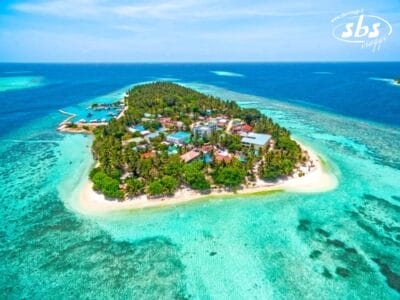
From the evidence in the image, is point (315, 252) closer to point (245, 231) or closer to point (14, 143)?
point (245, 231)

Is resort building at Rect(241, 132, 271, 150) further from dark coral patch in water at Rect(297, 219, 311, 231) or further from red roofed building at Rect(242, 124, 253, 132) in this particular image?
dark coral patch in water at Rect(297, 219, 311, 231)

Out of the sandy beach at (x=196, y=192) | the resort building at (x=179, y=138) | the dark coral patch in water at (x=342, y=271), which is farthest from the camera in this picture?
the resort building at (x=179, y=138)

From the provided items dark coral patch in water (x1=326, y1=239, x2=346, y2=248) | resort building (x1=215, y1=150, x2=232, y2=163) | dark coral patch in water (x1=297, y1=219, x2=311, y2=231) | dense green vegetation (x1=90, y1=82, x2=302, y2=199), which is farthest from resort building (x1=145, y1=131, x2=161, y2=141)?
dark coral patch in water (x1=326, y1=239, x2=346, y2=248)

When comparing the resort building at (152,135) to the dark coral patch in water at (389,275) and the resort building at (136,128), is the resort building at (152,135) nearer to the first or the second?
the resort building at (136,128)

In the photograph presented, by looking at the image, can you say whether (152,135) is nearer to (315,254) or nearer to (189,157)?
(189,157)

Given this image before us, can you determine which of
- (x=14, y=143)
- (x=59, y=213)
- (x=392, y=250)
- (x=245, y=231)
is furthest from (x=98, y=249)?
(x=14, y=143)

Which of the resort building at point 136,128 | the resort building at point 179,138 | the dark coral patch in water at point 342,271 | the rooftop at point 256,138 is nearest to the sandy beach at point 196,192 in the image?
the rooftop at point 256,138
